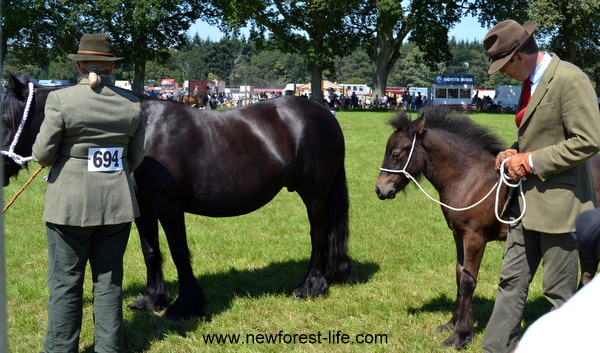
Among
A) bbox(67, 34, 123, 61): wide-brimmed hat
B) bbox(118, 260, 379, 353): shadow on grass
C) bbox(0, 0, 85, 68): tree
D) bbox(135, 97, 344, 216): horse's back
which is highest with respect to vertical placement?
bbox(0, 0, 85, 68): tree

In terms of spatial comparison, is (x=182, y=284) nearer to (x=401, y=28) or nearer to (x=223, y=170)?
(x=223, y=170)

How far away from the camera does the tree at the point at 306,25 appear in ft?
149

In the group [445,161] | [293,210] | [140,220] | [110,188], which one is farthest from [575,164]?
[293,210]

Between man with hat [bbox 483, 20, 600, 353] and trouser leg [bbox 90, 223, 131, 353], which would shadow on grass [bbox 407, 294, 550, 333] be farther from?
trouser leg [bbox 90, 223, 131, 353]

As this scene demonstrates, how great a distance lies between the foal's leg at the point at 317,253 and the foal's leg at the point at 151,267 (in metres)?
1.37

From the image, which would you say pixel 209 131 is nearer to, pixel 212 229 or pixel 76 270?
pixel 76 270

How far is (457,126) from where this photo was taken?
5168 mm

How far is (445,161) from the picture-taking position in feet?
16.5

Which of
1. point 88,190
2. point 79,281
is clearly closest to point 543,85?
point 88,190

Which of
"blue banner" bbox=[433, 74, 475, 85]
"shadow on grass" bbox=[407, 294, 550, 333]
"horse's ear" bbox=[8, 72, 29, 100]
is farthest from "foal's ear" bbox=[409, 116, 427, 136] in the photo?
"blue banner" bbox=[433, 74, 475, 85]

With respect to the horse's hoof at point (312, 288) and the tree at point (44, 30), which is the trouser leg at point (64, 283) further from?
the tree at point (44, 30)

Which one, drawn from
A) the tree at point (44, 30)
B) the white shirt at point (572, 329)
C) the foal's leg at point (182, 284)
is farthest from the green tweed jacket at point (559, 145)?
the tree at point (44, 30)

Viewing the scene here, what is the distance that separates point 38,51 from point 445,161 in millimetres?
52565

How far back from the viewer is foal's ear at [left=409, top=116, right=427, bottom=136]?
5117 millimetres
